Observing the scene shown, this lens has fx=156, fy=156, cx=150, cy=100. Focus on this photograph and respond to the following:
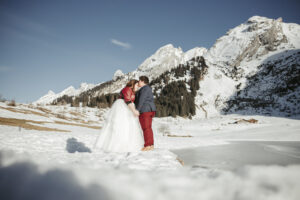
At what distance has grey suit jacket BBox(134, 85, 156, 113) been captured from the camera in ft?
20.8

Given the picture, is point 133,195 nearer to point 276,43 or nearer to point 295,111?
point 295,111

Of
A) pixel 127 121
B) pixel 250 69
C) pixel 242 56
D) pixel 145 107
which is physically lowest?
pixel 127 121

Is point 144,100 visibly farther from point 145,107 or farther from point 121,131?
point 121,131

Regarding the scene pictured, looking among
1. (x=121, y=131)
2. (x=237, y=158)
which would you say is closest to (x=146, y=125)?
(x=121, y=131)

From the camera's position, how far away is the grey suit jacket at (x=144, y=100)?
6348 millimetres

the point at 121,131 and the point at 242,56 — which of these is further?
the point at 242,56

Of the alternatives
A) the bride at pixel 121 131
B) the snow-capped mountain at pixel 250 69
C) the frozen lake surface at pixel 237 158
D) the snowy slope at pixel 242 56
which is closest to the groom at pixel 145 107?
the bride at pixel 121 131

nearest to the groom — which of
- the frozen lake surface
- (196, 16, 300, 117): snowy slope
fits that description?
the frozen lake surface

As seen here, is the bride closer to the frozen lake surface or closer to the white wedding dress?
the white wedding dress

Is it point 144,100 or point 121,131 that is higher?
point 144,100

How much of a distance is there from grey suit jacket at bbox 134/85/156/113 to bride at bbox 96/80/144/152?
414 mm

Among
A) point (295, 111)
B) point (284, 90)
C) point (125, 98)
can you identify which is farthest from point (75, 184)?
point (284, 90)

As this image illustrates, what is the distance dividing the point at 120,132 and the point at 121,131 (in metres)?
0.05

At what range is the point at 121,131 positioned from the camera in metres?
5.66
